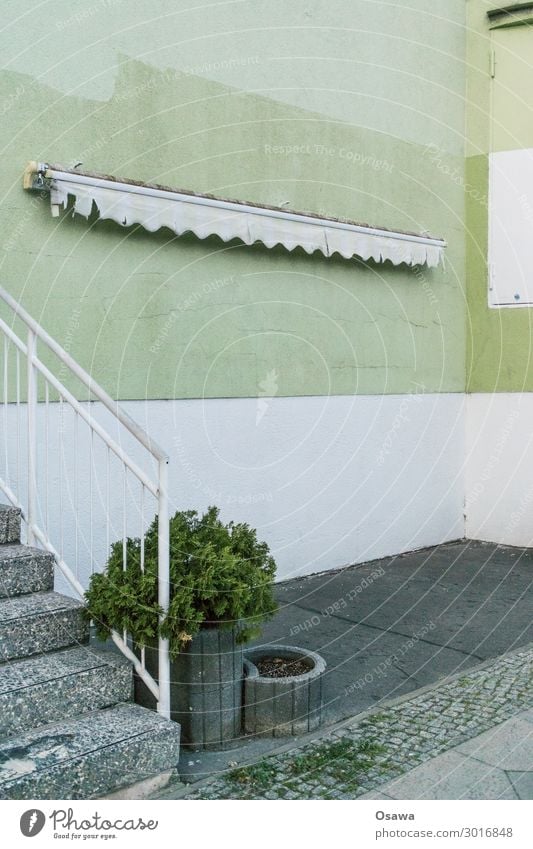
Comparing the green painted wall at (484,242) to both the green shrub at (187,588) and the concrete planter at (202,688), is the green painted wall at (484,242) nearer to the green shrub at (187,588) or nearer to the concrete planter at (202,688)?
the green shrub at (187,588)

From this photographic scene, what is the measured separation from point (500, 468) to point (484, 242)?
225 cm

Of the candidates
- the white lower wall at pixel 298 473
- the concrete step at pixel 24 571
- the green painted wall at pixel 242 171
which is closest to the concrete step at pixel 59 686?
the concrete step at pixel 24 571

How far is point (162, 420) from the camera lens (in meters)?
5.95

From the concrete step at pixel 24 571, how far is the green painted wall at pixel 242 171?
178 centimetres

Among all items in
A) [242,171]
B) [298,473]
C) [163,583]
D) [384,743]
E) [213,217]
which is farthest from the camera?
[298,473]

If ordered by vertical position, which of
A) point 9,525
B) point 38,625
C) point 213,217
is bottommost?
point 38,625

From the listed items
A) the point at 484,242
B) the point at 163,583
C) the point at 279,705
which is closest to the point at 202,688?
the point at 279,705

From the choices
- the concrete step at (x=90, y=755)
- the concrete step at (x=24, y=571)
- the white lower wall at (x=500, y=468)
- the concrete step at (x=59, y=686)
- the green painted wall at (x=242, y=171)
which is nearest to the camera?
the concrete step at (x=90, y=755)

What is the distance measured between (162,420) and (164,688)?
262 centimetres

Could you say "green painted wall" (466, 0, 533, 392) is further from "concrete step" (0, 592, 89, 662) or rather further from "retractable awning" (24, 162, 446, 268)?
"concrete step" (0, 592, 89, 662)

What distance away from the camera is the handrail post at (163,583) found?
3588 mm

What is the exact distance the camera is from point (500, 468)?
27.5 feet

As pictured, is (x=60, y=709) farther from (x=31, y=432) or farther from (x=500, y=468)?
(x=500, y=468)
